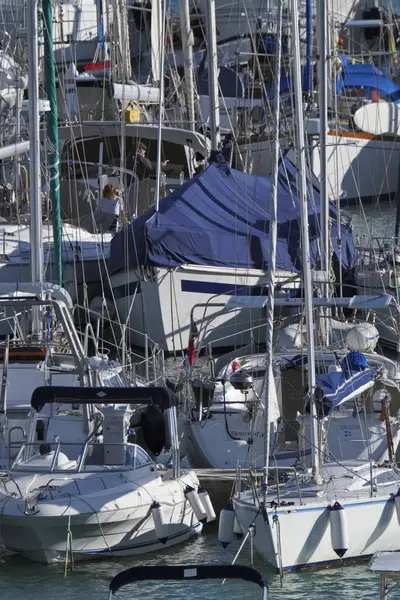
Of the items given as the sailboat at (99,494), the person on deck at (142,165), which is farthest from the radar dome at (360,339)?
the person on deck at (142,165)

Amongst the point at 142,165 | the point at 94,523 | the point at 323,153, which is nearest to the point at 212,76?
the point at 142,165

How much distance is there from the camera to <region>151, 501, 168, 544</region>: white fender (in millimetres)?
17922

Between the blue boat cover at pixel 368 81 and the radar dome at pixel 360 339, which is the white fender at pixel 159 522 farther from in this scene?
the blue boat cover at pixel 368 81

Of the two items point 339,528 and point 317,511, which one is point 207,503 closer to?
point 317,511

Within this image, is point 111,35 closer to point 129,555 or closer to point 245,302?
point 245,302

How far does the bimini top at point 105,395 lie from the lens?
1878 cm

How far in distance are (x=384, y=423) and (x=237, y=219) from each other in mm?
9490

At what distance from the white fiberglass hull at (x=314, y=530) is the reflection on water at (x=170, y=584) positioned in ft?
0.56

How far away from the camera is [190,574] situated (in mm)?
12062

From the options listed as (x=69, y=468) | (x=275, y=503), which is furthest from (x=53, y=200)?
(x=275, y=503)

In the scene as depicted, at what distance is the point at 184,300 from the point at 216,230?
1.40 meters

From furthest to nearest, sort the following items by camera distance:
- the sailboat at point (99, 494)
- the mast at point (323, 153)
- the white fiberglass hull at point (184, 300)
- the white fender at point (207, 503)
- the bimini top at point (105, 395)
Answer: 1. the white fiberglass hull at point (184, 300)
2. the mast at point (323, 153)
3. the bimini top at point (105, 395)
4. the white fender at point (207, 503)
5. the sailboat at point (99, 494)

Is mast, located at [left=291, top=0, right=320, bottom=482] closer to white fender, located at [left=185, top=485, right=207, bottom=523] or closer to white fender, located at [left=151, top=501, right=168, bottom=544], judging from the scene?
white fender, located at [left=185, top=485, right=207, bottom=523]

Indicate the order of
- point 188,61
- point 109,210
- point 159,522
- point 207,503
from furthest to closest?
point 188,61 < point 109,210 < point 207,503 < point 159,522
